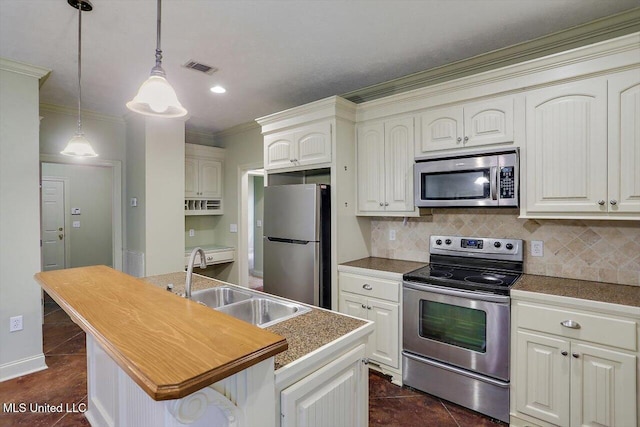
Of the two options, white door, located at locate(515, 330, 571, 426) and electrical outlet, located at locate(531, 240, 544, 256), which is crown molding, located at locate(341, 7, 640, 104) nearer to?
electrical outlet, located at locate(531, 240, 544, 256)

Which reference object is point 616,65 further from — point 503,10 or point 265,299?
point 265,299

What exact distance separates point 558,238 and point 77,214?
6.96 m

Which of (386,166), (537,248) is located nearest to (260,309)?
(386,166)

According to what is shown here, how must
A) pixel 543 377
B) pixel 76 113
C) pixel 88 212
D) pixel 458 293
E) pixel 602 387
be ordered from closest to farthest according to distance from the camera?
pixel 602 387
pixel 543 377
pixel 458 293
pixel 76 113
pixel 88 212

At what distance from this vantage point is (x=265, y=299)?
1865 millimetres

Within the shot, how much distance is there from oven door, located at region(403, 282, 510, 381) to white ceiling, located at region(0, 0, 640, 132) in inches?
69.3

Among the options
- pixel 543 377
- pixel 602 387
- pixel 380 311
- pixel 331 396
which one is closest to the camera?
pixel 331 396

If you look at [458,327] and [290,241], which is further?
[290,241]

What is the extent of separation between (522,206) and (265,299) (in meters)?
1.81

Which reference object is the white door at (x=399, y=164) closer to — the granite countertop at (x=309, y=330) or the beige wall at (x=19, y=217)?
the granite countertop at (x=309, y=330)

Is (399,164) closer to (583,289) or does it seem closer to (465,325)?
(465,325)

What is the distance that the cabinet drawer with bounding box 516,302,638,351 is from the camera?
1742mm

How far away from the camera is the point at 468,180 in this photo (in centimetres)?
245

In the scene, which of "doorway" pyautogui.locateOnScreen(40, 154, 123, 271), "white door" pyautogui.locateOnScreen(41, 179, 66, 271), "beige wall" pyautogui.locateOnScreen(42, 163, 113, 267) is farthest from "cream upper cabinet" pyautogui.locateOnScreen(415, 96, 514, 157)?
"white door" pyautogui.locateOnScreen(41, 179, 66, 271)
